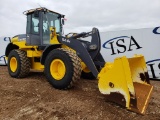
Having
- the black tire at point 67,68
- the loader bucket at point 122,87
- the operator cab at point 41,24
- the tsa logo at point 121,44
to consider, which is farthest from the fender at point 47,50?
the tsa logo at point 121,44

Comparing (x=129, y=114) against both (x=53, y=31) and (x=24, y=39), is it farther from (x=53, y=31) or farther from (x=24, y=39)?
(x=24, y=39)

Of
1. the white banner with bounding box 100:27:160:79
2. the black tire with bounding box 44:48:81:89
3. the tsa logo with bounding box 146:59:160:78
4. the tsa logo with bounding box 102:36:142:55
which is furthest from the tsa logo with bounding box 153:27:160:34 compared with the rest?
the black tire with bounding box 44:48:81:89

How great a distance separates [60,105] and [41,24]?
328 centimetres

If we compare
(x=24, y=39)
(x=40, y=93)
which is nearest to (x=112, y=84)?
(x=40, y=93)

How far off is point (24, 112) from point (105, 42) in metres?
5.92

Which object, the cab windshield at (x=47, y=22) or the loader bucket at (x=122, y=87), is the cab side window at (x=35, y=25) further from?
the loader bucket at (x=122, y=87)

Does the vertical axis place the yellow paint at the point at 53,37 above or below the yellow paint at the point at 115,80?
above

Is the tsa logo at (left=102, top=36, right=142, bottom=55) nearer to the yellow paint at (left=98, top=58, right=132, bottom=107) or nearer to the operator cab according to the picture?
the operator cab

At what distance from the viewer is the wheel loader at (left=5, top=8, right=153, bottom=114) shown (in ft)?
14.3

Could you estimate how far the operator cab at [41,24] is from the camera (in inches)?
278

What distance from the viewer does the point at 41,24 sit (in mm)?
7066

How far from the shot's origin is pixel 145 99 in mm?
4695

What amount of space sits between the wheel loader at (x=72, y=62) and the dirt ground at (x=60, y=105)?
208 millimetres

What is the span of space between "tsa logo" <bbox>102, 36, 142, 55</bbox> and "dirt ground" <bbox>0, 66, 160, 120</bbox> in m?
3.19
